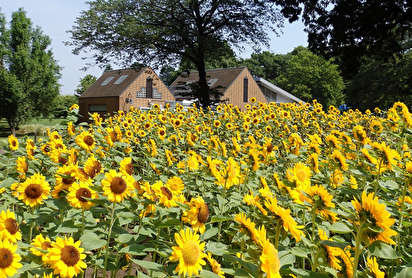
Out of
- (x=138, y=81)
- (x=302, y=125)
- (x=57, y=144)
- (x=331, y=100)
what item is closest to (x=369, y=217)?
(x=57, y=144)

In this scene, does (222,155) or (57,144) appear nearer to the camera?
(57,144)

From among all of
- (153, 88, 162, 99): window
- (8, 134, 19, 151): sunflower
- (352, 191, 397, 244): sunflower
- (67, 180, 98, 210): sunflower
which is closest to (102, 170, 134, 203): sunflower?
(67, 180, 98, 210): sunflower

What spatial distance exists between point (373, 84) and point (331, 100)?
2277cm

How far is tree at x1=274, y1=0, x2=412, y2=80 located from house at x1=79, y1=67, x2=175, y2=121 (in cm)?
1718

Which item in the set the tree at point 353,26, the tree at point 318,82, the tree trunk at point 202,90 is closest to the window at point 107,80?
the tree trunk at point 202,90

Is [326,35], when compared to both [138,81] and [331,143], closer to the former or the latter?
[331,143]

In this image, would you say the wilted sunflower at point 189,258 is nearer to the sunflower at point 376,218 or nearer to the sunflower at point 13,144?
the sunflower at point 376,218

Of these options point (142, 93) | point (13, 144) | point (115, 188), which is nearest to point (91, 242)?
point (115, 188)

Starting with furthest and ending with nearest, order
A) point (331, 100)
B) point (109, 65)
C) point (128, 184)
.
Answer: point (331, 100), point (109, 65), point (128, 184)

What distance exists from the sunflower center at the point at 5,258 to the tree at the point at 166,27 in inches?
567

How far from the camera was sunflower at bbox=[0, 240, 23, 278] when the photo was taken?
1147 mm

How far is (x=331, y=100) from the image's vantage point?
180 ft

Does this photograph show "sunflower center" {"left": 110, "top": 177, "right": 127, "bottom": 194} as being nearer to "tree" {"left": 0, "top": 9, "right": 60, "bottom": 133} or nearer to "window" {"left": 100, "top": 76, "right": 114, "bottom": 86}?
"tree" {"left": 0, "top": 9, "right": 60, "bottom": 133}

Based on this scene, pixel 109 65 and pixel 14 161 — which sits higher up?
pixel 109 65
